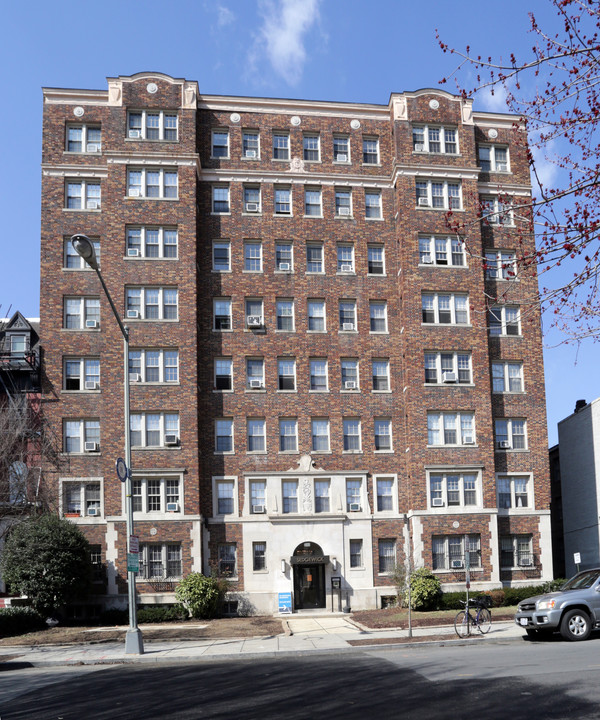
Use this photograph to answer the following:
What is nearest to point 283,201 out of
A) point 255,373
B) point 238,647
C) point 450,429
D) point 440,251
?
point 440,251

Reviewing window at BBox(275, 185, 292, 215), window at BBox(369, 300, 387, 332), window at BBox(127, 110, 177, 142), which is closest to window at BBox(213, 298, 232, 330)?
window at BBox(275, 185, 292, 215)

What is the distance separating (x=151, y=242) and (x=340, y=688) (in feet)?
93.1

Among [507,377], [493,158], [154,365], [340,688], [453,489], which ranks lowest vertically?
[340,688]

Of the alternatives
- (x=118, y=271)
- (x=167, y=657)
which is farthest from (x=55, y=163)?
(x=167, y=657)

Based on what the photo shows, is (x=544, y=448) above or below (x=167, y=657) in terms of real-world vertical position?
above

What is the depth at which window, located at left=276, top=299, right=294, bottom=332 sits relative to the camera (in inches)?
1646

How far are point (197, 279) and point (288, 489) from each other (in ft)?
36.0

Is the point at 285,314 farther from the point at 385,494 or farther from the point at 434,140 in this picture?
the point at 434,140

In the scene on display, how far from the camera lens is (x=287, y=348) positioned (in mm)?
41500

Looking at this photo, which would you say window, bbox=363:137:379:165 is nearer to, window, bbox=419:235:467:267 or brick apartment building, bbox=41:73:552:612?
brick apartment building, bbox=41:73:552:612

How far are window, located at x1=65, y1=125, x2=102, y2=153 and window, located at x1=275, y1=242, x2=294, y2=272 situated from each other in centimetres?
1000

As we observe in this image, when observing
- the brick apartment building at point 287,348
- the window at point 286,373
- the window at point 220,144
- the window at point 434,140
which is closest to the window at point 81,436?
the brick apartment building at point 287,348

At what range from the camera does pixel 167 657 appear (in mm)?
23891

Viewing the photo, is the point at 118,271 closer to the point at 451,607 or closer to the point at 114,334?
the point at 114,334
